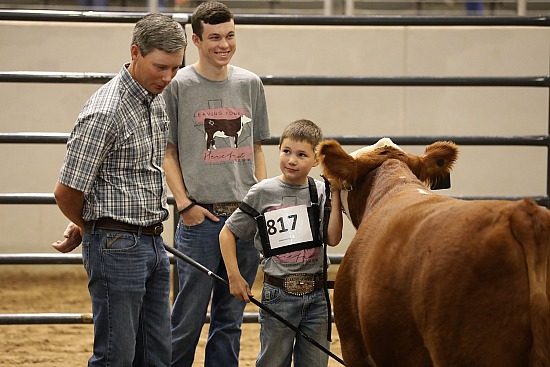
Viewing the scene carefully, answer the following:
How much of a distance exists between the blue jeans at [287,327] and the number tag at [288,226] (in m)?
0.19

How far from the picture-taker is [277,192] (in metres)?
3.53

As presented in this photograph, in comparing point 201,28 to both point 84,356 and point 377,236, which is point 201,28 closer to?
point 377,236

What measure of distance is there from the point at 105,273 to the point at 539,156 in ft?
21.9

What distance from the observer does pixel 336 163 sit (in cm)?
318

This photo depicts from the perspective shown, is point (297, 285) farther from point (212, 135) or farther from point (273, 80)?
point (273, 80)

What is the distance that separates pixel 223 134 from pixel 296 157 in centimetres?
53

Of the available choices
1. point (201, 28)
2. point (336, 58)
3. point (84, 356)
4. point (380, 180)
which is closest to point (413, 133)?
point (336, 58)

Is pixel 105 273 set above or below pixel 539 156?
above

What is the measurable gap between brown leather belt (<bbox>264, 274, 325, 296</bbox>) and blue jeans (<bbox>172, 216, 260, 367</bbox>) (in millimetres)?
423

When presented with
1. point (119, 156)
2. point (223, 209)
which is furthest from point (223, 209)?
point (119, 156)

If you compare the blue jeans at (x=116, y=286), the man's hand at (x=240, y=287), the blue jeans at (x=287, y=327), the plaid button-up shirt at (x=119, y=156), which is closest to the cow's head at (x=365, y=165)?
the blue jeans at (x=287, y=327)

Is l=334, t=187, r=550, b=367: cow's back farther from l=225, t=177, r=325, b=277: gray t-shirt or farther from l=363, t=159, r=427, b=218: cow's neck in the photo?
l=225, t=177, r=325, b=277: gray t-shirt

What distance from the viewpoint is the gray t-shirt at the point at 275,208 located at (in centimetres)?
347

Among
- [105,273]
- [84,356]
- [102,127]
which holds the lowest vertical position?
[84,356]
